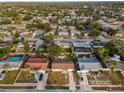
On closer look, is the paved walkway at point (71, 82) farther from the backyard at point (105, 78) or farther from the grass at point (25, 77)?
the grass at point (25, 77)

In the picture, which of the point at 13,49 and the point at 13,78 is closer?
the point at 13,78

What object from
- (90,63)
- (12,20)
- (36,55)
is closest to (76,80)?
(90,63)

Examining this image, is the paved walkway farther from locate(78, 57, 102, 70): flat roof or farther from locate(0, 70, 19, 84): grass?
locate(0, 70, 19, 84): grass

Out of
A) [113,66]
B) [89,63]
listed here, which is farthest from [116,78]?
[89,63]

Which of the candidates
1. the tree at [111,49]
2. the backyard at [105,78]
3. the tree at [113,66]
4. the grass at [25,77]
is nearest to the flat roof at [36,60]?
the grass at [25,77]

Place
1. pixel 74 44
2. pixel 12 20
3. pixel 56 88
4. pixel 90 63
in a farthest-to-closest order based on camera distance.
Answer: pixel 12 20, pixel 74 44, pixel 90 63, pixel 56 88

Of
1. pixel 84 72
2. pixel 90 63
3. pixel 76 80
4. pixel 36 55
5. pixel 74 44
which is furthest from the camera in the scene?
pixel 74 44

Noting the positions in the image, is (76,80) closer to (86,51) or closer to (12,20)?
(86,51)
